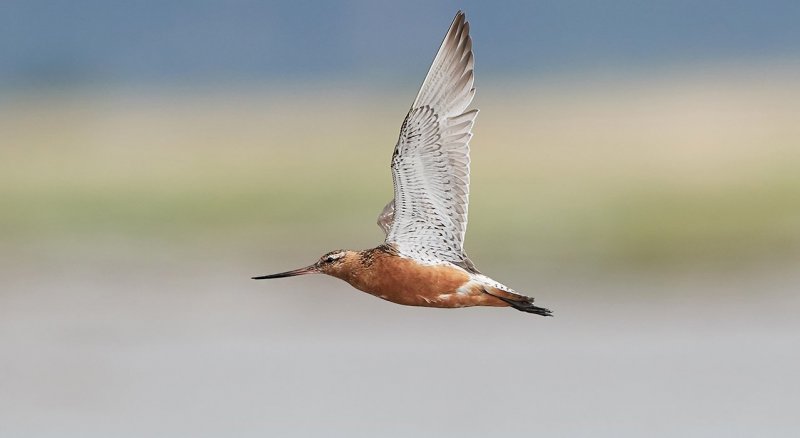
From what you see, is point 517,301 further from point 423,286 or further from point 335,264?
point 335,264

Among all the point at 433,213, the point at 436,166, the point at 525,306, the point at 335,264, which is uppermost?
the point at 436,166

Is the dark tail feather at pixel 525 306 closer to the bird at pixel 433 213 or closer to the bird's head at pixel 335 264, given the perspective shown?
the bird at pixel 433 213

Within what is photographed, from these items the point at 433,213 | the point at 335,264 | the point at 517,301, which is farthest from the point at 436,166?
the point at 517,301

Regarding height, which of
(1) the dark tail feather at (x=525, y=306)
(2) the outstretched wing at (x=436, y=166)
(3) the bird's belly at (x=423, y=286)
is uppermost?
(2) the outstretched wing at (x=436, y=166)

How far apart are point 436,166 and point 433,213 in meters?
0.18

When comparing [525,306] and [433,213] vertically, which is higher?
[433,213]

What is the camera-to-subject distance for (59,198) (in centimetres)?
2616

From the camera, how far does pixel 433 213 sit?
17.8 feet

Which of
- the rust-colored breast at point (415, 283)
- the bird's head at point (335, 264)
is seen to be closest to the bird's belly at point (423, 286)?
the rust-colored breast at point (415, 283)

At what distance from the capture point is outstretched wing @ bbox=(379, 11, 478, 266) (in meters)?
5.32

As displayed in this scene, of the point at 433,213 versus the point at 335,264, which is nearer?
the point at 335,264

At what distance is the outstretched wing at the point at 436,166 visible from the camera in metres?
5.32

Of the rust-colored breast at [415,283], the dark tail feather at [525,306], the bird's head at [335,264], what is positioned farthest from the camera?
the bird's head at [335,264]

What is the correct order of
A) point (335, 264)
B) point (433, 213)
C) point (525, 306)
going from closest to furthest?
point (525, 306) → point (335, 264) → point (433, 213)
